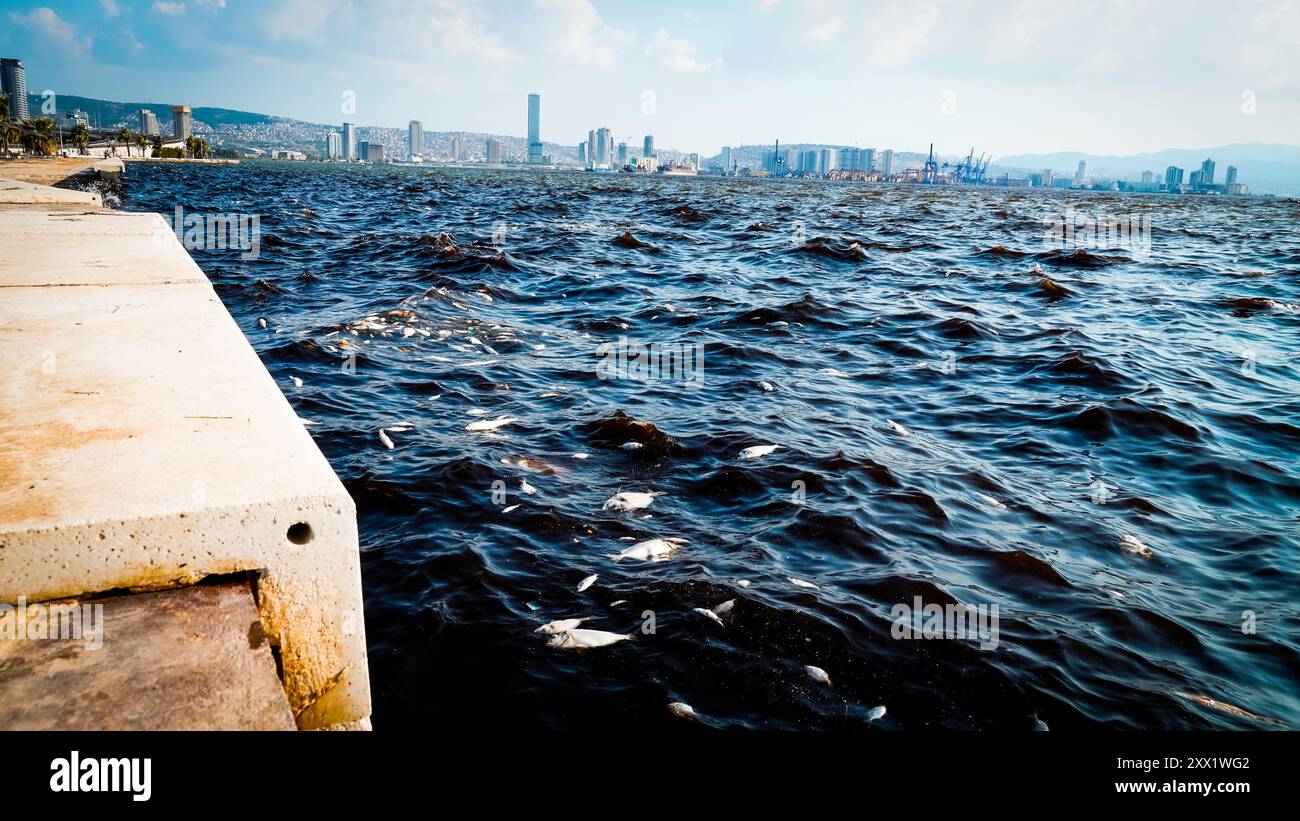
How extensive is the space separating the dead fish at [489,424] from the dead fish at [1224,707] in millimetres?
6177

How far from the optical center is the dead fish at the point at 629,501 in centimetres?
621

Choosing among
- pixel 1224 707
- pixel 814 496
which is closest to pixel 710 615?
pixel 814 496

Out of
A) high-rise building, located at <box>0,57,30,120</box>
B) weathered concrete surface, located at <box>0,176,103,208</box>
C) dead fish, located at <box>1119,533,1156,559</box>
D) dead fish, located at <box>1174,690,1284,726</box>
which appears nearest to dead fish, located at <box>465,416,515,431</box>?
dead fish, located at <box>1119,533,1156,559</box>

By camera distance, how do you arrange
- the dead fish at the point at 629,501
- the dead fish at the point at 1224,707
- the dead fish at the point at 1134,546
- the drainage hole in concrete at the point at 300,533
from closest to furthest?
the drainage hole in concrete at the point at 300,533 < the dead fish at the point at 1224,707 < the dead fish at the point at 1134,546 < the dead fish at the point at 629,501

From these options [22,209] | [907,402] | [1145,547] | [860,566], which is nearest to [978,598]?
[860,566]

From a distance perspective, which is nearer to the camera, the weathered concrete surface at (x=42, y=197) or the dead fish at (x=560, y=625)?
the dead fish at (x=560, y=625)

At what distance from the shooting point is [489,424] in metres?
8.05

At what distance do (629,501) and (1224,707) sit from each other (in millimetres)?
4140

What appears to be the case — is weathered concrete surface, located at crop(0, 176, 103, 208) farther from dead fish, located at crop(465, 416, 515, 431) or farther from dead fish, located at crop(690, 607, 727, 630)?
dead fish, located at crop(690, 607, 727, 630)

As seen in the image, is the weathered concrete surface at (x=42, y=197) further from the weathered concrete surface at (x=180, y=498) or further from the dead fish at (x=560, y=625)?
the dead fish at (x=560, y=625)

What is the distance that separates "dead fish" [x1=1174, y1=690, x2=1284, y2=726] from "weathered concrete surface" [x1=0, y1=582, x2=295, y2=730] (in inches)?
185

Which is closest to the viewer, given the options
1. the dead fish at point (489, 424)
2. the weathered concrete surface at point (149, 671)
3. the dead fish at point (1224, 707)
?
the weathered concrete surface at point (149, 671)

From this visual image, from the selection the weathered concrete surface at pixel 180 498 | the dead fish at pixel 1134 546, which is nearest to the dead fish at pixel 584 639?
the weathered concrete surface at pixel 180 498

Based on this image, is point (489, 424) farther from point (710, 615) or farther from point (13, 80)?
point (13, 80)
